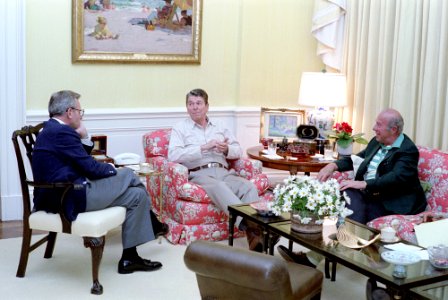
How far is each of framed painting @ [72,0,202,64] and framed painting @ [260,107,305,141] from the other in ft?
2.96

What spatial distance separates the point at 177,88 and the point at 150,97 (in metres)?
0.30

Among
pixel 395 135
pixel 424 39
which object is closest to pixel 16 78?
pixel 395 135

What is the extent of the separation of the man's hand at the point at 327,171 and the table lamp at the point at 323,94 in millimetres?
1038

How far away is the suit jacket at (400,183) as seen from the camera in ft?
15.5

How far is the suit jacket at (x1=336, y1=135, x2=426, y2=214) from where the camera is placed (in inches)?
186

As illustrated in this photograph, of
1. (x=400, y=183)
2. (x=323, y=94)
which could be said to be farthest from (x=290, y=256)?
(x=323, y=94)

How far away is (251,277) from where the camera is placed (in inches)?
107

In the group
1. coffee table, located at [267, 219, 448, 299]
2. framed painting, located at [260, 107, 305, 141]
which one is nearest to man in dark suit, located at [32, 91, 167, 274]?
coffee table, located at [267, 219, 448, 299]

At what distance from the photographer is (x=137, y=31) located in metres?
6.22

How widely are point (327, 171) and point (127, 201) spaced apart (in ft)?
5.44

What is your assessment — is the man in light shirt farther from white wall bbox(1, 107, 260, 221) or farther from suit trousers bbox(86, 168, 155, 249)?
white wall bbox(1, 107, 260, 221)

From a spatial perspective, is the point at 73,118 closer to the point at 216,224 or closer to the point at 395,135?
the point at 216,224

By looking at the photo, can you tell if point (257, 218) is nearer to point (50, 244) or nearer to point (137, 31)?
point (50, 244)

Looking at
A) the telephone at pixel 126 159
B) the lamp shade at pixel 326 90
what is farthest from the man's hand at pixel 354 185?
the telephone at pixel 126 159
